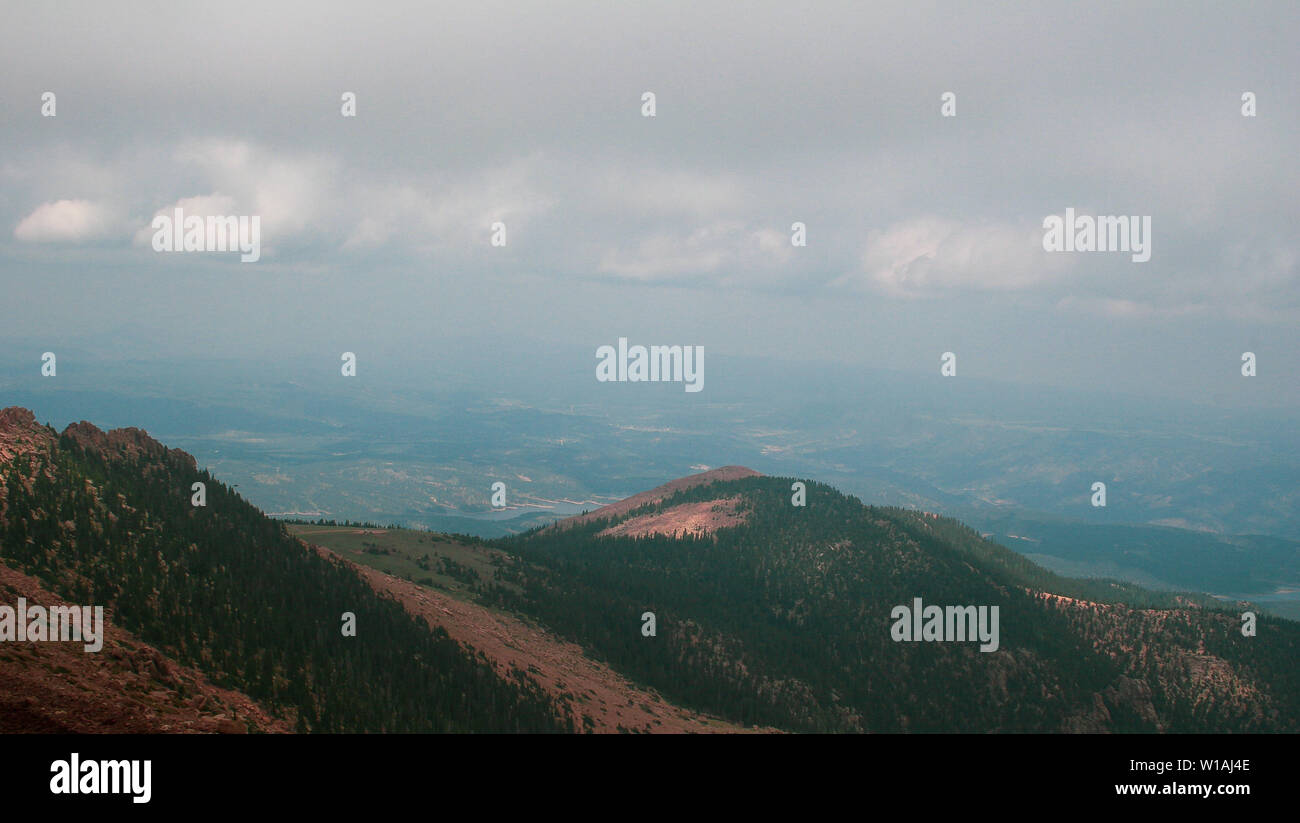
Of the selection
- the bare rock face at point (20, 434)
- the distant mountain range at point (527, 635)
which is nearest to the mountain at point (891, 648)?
the distant mountain range at point (527, 635)

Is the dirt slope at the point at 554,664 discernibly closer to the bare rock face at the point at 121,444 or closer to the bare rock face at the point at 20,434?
the bare rock face at the point at 121,444

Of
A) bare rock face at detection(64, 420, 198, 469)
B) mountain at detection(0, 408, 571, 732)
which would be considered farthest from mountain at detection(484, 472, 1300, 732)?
bare rock face at detection(64, 420, 198, 469)

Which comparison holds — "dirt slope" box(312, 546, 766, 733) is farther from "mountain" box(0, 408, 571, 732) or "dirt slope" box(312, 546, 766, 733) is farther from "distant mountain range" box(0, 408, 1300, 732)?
"mountain" box(0, 408, 571, 732)

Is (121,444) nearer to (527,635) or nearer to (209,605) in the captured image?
(209,605)

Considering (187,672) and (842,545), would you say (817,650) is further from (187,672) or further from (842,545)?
(187,672)
